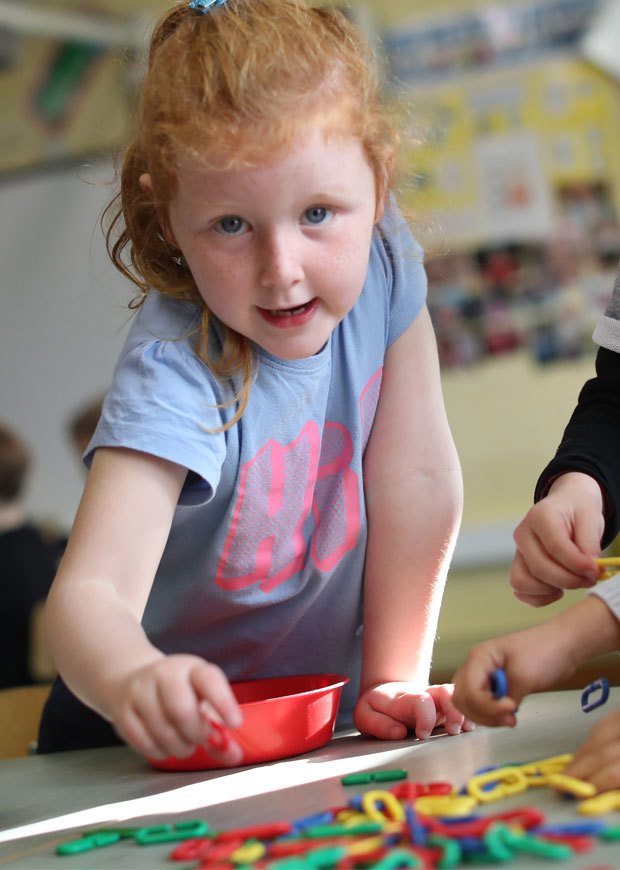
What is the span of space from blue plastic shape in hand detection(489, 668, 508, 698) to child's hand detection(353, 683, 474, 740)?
19 cm

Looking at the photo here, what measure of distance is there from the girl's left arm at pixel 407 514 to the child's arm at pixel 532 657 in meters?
0.30

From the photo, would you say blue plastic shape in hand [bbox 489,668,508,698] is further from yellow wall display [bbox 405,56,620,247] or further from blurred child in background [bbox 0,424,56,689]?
yellow wall display [bbox 405,56,620,247]

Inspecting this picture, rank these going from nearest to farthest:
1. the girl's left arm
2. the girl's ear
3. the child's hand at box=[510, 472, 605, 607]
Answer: the child's hand at box=[510, 472, 605, 607], the girl's ear, the girl's left arm

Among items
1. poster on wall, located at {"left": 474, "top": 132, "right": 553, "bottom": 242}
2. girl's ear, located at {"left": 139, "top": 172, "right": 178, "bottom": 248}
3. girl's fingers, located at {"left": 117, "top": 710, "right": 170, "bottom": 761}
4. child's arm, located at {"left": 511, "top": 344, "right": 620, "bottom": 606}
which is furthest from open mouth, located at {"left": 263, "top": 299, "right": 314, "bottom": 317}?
poster on wall, located at {"left": 474, "top": 132, "right": 553, "bottom": 242}

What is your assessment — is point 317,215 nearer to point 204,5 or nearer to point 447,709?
point 204,5

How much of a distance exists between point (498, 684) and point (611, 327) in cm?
41

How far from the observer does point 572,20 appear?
3.00m

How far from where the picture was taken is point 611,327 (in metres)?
0.86

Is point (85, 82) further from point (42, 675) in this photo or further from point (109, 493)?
point (109, 493)

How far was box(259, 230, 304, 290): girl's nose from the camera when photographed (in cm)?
70

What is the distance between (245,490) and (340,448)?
0.12 metres

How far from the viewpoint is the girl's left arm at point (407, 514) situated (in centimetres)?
90

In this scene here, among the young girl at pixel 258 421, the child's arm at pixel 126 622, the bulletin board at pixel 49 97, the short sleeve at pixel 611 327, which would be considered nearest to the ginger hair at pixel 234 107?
the young girl at pixel 258 421

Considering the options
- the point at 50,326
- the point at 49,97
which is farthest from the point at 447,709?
the point at 49,97
